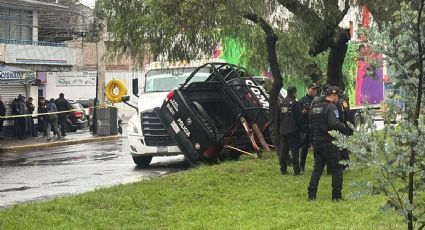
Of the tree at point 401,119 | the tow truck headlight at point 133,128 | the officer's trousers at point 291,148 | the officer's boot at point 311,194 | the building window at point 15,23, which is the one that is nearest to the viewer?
the tree at point 401,119

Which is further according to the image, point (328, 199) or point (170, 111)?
point (170, 111)

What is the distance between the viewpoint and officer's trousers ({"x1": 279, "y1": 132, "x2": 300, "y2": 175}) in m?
10.7

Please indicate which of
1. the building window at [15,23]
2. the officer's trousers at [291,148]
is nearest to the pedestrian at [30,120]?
the building window at [15,23]

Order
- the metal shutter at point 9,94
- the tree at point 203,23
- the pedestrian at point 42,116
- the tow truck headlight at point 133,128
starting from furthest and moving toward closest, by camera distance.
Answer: the pedestrian at point 42,116 < the metal shutter at point 9,94 < the tow truck headlight at point 133,128 < the tree at point 203,23

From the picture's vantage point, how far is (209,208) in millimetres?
8133

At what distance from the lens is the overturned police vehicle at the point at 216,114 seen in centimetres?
1284

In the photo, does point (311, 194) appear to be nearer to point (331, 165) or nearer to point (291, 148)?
point (331, 165)

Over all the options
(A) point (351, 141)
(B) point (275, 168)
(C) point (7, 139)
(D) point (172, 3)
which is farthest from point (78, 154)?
(A) point (351, 141)

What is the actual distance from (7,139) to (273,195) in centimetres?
1700

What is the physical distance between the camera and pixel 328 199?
846 cm

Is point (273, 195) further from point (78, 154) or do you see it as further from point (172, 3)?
point (78, 154)

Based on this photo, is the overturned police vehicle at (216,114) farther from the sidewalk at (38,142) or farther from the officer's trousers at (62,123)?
the officer's trousers at (62,123)

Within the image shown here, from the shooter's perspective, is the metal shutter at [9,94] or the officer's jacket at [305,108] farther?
the metal shutter at [9,94]

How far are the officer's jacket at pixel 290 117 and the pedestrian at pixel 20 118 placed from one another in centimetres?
1511
